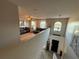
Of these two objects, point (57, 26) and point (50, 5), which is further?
point (57, 26)

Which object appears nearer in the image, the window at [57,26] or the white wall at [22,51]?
the white wall at [22,51]

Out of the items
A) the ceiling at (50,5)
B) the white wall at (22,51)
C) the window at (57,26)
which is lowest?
the white wall at (22,51)

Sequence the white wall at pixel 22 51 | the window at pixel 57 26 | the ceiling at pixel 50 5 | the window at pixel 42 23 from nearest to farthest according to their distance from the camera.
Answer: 1. the white wall at pixel 22 51
2. the ceiling at pixel 50 5
3. the window at pixel 57 26
4. the window at pixel 42 23

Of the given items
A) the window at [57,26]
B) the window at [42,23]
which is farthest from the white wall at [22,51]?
the window at [42,23]

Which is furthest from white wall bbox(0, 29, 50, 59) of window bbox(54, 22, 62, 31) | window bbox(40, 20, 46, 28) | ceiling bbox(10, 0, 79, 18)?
window bbox(40, 20, 46, 28)

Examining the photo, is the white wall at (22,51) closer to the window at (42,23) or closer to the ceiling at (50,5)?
the ceiling at (50,5)

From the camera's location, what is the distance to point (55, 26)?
9.91 meters

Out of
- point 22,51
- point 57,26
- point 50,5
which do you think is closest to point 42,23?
point 57,26

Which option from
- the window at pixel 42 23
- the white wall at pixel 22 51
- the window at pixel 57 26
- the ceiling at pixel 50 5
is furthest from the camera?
the window at pixel 42 23

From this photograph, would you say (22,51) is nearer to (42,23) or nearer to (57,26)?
(57,26)

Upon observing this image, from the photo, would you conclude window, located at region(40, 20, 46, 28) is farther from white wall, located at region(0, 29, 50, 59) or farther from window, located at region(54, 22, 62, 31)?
white wall, located at region(0, 29, 50, 59)

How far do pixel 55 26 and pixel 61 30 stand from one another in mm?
813

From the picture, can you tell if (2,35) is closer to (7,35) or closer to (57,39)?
(7,35)

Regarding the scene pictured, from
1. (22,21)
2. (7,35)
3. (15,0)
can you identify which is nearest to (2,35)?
(7,35)
